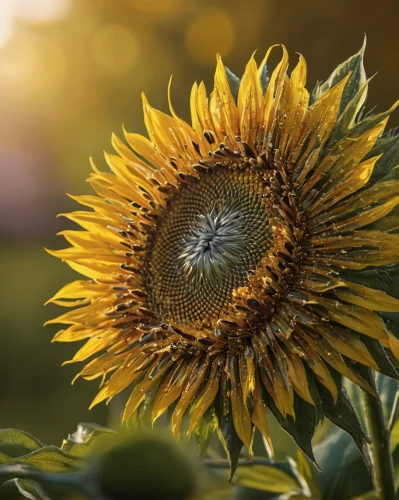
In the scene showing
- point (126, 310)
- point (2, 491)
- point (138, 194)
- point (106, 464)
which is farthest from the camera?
point (138, 194)

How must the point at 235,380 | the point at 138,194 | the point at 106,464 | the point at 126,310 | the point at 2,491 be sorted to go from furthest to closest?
the point at 138,194, the point at 126,310, the point at 235,380, the point at 2,491, the point at 106,464

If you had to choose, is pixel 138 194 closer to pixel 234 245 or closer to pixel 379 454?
pixel 234 245

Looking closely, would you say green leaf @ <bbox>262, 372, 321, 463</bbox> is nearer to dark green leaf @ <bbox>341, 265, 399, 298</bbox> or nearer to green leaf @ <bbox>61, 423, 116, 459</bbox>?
dark green leaf @ <bbox>341, 265, 399, 298</bbox>

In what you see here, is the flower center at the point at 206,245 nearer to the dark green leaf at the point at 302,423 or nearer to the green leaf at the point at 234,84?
the green leaf at the point at 234,84

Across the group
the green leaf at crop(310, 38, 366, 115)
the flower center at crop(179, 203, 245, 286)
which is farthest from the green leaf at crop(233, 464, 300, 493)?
the green leaf at crop(310, 38, 366, 115)

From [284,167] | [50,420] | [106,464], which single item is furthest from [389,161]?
[50,420]

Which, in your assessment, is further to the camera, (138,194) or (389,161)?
(138,194)

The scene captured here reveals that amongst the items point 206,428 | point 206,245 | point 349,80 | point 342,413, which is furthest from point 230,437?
point 349,80
